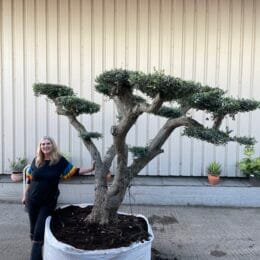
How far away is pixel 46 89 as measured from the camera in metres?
4.11

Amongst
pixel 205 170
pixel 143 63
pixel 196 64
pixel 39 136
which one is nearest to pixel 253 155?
pixel 205 170

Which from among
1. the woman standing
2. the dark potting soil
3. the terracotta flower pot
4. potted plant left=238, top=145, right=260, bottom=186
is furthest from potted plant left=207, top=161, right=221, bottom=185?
the woman standing

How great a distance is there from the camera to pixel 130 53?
6500mm

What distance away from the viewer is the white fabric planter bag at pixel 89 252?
3.46 meters

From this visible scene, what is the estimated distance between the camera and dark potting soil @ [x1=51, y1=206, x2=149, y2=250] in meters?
3.63

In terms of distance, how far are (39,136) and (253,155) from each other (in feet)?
10.5

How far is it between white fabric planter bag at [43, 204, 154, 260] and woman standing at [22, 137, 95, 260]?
340 mm

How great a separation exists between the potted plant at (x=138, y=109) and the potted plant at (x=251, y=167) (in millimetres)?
2676

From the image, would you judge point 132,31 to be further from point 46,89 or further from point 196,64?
point 46,89

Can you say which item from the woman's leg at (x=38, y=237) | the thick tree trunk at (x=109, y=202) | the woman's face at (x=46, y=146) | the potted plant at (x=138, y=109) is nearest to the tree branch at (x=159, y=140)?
the potted plant at (x=138, y=109)

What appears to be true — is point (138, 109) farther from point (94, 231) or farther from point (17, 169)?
point (17, 169)

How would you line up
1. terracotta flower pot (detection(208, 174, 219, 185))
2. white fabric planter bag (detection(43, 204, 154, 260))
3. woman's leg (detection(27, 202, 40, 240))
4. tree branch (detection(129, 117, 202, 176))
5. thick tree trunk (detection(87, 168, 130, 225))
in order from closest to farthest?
white fabric planter bag (detection(43, 204, 154, 260)), tree branch (detection(129, 117, 202, 176)), thick tree trunk (detection(87, 168, 130, 225)), woman's leg (detection(27, 202, 40, 240)), terracotta flower pot (detection(208, 174, 219, 185))

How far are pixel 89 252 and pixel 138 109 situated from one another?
3.84 feet

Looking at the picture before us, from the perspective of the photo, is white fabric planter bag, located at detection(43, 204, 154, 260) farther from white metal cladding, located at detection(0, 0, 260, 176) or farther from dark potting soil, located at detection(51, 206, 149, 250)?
white metal cladding, located at detection(0, 0, 260, 176)
